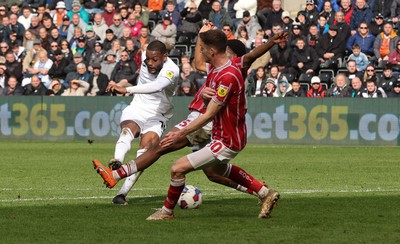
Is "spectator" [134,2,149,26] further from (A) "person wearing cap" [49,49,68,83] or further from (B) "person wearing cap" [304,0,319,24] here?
(B) "person wearing cap" [304,0,319,24]

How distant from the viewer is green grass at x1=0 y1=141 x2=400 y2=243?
950cm

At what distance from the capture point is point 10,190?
14367mm

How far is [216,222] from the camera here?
417 inches

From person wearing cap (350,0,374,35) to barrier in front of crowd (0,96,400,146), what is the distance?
3120 millimetres

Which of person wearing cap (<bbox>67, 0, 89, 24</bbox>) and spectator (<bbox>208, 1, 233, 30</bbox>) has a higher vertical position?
spectator (<bbox>208, 1, 233, 30</bbox>)

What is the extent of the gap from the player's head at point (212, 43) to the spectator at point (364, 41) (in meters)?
16.9

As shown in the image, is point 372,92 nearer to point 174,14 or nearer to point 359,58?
point 359,58

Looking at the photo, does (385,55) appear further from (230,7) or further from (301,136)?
(230,7)

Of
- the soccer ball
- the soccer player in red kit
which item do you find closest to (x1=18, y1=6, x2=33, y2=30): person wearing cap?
the soccer ball

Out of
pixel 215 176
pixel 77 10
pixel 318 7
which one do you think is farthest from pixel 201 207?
pixel 77 10

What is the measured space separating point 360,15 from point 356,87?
9.07ft

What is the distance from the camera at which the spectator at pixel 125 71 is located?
27.9 metres

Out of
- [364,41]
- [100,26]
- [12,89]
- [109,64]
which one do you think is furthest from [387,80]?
[12,89]

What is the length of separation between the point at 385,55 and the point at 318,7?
2.94m
